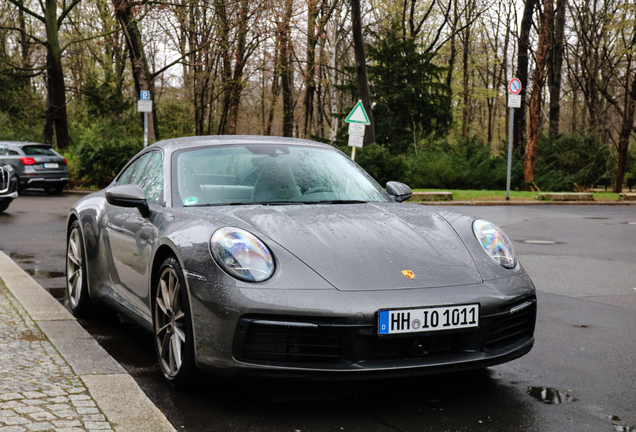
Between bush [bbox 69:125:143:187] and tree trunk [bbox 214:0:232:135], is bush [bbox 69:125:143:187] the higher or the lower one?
the lower one

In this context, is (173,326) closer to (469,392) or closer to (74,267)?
(469,392)

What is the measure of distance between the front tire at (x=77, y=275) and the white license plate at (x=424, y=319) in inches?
119

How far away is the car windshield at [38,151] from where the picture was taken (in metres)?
23.2

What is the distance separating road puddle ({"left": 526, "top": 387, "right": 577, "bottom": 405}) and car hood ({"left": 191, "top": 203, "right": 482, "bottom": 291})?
70 centimetres

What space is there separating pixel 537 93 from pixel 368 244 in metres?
24.2

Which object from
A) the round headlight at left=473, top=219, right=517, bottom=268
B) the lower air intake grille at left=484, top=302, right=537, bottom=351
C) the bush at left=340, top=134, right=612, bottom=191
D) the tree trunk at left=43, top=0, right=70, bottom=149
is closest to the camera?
the lower air intake grille at left=484, top=302, right=537, bottom=351

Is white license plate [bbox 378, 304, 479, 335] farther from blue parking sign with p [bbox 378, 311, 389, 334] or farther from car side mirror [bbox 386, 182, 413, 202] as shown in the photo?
car side mirror [bbox 386, 182, 413, 202]

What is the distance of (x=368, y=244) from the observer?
3.75 metres

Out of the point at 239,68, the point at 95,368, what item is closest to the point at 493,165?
the point at 239,68

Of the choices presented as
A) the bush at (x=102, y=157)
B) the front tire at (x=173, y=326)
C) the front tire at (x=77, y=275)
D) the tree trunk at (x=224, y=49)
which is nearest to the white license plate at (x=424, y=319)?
the front tire at (x=173, y=326)

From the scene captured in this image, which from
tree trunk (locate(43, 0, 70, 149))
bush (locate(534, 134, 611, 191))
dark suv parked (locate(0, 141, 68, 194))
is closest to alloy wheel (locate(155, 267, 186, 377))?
dark suv parked (locate(0, 141, 68, 194))

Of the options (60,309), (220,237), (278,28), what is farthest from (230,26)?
(220,237)

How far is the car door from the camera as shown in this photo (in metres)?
4.32

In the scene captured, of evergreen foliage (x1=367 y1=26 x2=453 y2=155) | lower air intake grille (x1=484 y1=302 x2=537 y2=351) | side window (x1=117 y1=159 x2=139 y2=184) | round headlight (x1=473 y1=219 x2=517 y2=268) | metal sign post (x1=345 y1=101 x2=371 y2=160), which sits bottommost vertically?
lower air intake grille (x1=484 y1=302 x2=537 y2=351)
